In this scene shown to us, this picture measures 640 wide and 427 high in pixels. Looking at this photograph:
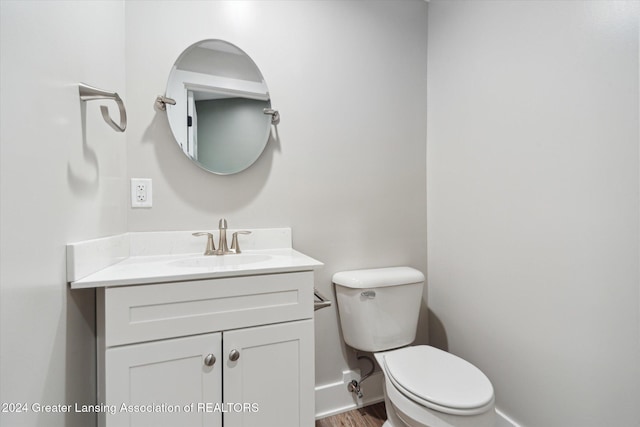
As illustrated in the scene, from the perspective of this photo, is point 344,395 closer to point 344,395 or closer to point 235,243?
point 344,395

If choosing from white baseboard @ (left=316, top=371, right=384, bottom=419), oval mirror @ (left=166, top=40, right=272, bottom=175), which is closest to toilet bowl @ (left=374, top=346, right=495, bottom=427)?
white baseboard @ (left=316, top=371, right=384, bottom=419)

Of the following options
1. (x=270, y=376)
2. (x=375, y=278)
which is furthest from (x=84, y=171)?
(x=375, y=278)

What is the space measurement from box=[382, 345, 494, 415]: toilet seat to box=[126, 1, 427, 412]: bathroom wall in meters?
0.41

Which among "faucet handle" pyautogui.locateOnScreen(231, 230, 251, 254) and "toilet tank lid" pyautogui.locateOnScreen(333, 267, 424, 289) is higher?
"faucet handle" pyautogui.locateOnScreen(231, 230, 251, 254)

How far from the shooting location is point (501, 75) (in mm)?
1276

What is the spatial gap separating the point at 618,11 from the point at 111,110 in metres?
1.75

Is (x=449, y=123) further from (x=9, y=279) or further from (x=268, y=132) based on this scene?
(x=9, y=279)

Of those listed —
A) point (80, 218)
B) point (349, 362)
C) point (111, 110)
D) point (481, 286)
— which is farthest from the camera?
point (349, 362)

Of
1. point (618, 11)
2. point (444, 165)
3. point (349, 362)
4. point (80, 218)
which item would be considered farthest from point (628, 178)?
point (80, 218)

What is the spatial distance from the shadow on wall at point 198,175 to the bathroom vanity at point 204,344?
1.24 feet

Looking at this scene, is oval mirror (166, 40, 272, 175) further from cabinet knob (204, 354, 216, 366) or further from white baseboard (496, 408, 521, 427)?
white baseboard (496, 408, 521, 427)

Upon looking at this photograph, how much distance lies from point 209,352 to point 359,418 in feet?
3.19

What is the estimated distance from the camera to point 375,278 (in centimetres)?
138

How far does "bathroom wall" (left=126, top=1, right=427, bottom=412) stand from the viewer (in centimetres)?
123
